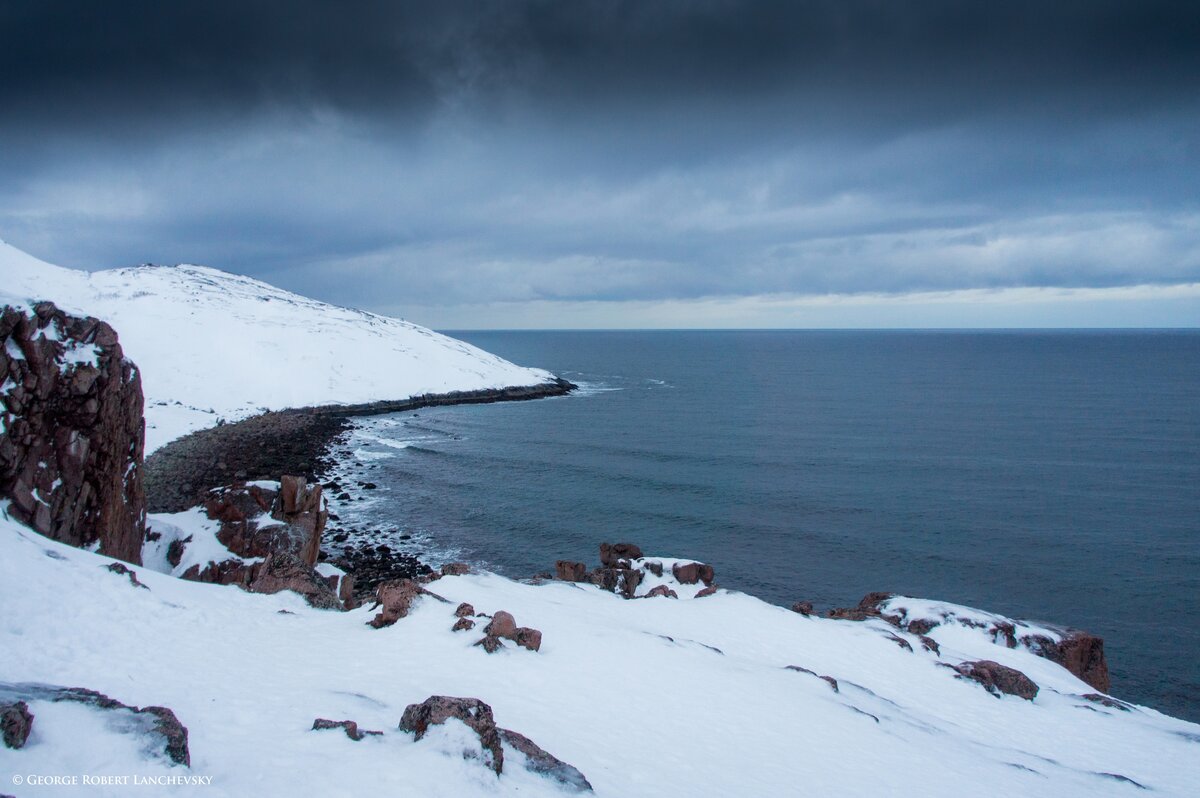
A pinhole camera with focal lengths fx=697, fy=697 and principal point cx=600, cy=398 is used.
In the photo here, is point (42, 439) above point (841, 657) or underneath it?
above

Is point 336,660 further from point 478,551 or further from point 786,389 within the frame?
point 786,389

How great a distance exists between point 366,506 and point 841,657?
3118 cm

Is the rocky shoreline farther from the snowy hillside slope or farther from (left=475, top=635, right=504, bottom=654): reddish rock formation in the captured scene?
(left=475, top=635, right=504, bottom=654): reddish rock formation

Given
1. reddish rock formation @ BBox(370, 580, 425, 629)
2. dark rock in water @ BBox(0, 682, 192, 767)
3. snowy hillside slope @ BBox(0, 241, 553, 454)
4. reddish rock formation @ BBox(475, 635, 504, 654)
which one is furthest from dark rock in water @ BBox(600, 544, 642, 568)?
snowy hillside slope @ BBox(0, 241, 553, 454)

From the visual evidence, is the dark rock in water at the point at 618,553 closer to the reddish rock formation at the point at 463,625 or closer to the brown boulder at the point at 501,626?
the brown boulder at the point at 501,626

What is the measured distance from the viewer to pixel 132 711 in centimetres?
905

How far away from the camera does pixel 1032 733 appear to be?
1731cm

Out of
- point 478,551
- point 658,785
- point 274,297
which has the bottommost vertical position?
point 478,551

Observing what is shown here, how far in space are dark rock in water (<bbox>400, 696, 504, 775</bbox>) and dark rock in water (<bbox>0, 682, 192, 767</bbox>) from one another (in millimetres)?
2993

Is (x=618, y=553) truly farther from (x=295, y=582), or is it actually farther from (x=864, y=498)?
(x=864, y=498)

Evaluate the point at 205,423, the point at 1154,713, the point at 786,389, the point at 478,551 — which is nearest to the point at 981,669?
the point at 1154,713

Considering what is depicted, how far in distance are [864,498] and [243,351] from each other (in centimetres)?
7396

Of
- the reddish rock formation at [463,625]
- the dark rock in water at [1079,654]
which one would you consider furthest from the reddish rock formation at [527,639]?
the dark rock in water at [1079,654]

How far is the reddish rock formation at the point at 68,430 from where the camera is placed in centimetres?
1756
